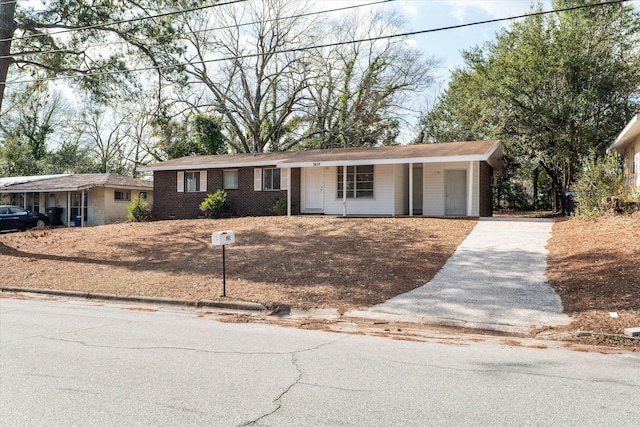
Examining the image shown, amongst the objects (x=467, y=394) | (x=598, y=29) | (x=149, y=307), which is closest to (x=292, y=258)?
(x=149, y=307)

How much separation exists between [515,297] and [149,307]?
7165 millimetres

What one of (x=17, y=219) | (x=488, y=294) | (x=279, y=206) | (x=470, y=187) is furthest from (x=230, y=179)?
(x=488, y=294)

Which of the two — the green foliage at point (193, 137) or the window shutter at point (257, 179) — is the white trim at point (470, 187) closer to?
the window shutter at point (257, 179)

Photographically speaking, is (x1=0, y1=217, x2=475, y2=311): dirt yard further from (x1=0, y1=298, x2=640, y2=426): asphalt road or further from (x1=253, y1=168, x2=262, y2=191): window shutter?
(x1=253, y1=168, x2=262, y2=191): window shutter

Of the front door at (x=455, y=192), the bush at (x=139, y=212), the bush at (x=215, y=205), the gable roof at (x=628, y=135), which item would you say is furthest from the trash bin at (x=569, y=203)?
the bush at (x=139, y=212)

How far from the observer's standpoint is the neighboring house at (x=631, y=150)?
17005mm

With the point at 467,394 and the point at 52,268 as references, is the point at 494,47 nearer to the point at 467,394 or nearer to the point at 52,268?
the point at 52,268

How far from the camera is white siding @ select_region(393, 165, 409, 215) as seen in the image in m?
21.7

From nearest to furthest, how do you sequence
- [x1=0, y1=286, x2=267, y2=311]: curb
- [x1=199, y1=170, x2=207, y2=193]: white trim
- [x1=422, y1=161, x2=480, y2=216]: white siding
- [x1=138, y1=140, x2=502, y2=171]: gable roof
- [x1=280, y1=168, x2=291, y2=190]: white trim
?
[x1=0, y1=286, x2=267, y2=311]: curb, [x1=138, y1=140, x2=502, y2=171]: gable roof, [x1=422, y1=161, x2=480, y2=216]: white siding, [x1=280, y1=168, x2=291, y2=190]: white trim, [x1=199, y1=170, x2=207, y2=193]: white trim

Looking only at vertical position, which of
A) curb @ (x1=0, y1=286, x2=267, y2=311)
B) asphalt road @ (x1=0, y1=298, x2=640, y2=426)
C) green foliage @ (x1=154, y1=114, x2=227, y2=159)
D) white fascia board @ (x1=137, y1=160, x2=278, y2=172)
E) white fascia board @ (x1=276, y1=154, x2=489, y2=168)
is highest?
green foliage @ (x1=154, y1=114, x2=227, y2=159)

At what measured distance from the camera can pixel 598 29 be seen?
2373cm

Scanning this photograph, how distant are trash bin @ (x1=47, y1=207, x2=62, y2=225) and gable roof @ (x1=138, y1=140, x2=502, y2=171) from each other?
821 cm

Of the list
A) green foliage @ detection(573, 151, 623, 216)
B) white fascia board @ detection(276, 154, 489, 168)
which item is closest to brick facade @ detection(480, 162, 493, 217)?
white fascia board @ detection(276, 154, 489, 168)

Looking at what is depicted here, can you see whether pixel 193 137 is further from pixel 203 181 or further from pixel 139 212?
pixel 139 212
